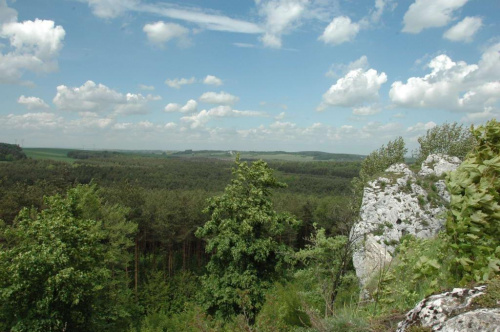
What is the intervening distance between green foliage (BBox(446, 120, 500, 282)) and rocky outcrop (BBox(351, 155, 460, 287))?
10.3 meters

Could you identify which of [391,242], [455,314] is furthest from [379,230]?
[455,314]

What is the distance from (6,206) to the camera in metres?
25.0

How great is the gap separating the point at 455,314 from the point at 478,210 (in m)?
1.22

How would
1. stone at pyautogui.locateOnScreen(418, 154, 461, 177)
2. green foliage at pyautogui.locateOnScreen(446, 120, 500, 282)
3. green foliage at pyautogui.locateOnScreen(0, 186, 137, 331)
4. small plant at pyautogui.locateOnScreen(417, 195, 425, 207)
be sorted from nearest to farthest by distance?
green foliage at pyautogui.locateOnScreen(446, 120, 500, 282) < green foliage at pyautogui.locateOnScreen(0, 186, 137, 331) < small plant at pyautogui.locateOnScreen(417, 195, 425, 207) < stone at pyautogui.locateOnScreen(418, 154, 461, 177)

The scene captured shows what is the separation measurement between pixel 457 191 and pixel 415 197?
1442cm

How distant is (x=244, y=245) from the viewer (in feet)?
52.9

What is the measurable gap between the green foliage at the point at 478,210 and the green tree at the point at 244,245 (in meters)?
13.0

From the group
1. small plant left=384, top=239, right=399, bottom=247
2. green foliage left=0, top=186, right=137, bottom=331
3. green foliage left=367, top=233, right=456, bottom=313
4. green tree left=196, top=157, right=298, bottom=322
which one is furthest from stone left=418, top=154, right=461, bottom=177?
green foliage left=0, top=186, right=137, bottom=331

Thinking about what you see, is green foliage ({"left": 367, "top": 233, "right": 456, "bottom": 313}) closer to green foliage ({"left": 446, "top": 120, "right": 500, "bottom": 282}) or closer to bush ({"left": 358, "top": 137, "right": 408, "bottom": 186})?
green foliage ({"left": 446, "top": 120, "right": 500, "bottom": 282})

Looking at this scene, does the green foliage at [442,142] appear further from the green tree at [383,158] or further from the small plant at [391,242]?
the small plant at [391,242]

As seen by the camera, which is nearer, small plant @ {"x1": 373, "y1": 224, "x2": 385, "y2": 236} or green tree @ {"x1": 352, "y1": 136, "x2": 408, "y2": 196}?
small plant @ {"x1": 373, "y1": 224, "x2": 385, "y2": 236}

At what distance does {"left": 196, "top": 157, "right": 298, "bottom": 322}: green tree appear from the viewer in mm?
16188

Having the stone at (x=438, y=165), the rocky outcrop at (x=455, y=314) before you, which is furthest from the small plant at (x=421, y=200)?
the rocky outcrop at (x=455, y=314)

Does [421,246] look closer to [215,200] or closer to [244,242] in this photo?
[244,242]
